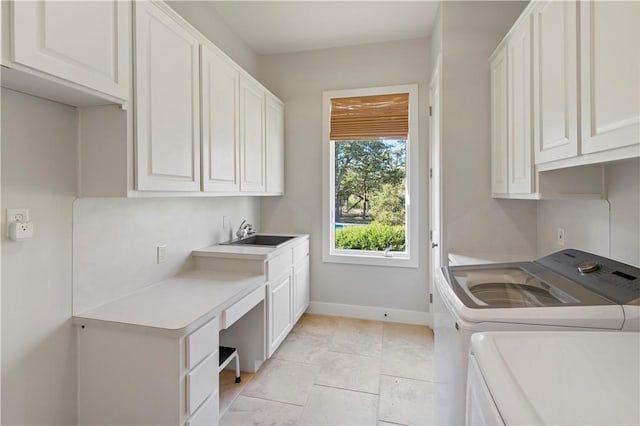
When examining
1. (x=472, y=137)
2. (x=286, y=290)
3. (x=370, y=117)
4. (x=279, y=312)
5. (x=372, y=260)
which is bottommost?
(x=279, y=312)

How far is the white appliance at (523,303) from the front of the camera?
42.3 inches

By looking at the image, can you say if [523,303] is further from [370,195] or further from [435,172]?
[370,195]

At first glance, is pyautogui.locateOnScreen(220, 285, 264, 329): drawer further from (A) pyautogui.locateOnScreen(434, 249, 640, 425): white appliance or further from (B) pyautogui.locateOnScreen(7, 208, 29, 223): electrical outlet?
(A) pyautogui.locateOnScreen(434, 249, 640, 425): white appliance

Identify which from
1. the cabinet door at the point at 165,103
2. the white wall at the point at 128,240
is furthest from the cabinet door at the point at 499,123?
the white wall at the point at 128,240

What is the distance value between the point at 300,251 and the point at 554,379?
8.11 feet

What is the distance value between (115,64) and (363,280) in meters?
2.74

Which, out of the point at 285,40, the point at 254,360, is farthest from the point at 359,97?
the point at 254,360

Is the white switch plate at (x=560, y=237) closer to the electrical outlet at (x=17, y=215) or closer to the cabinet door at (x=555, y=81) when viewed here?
the cabinet door at (x=555, y=81)

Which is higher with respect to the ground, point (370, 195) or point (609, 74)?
point (609, 74)

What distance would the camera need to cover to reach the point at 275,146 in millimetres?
3154

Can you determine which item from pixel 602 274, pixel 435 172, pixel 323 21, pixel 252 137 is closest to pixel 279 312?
pixel 252 137

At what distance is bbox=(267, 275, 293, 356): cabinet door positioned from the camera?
2.34m

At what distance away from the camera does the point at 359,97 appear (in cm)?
325

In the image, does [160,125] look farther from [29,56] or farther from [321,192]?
[321,192]
